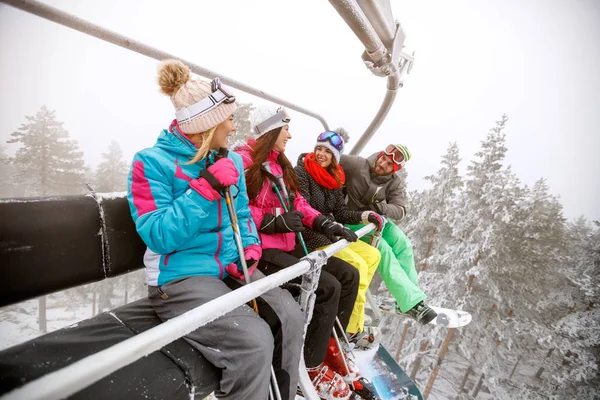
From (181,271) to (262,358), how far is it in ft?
2.46

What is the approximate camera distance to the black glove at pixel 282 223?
2.49m

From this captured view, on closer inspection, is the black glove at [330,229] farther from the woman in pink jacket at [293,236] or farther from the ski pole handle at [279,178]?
the ski pole handle at [279,178]

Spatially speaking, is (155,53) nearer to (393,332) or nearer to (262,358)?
(262,358)

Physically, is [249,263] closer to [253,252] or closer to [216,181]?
[253,252]

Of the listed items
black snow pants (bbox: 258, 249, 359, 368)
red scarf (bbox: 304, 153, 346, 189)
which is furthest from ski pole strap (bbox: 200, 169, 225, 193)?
red scarf (bbox: 304, 153, 346, 189)

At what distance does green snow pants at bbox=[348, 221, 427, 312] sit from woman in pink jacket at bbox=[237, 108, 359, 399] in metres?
1.14

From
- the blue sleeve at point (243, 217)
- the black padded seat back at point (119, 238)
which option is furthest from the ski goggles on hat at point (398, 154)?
the black padded seat back at point (119, 238)

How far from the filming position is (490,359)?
14.3 m

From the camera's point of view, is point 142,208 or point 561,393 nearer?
point 142,208

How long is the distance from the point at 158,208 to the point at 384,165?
3.50 metres

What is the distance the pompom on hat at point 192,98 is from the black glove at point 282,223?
1.03 m

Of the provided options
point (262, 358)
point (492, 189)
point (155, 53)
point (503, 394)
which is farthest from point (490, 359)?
point (155, 53)

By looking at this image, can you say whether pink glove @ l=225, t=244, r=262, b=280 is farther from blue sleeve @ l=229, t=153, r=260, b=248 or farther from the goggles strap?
the goggles strap

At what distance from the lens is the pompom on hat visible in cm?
194
